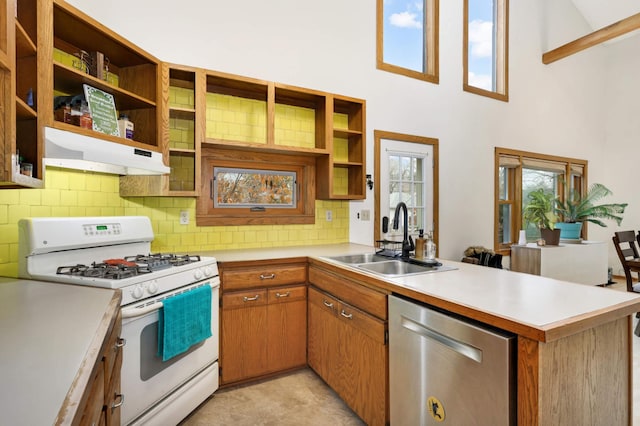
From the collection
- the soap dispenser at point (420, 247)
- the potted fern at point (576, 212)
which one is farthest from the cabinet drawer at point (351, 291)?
the potted fern at point (576, 212)

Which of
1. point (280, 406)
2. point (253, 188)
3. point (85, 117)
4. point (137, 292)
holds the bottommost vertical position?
point (280, 406)

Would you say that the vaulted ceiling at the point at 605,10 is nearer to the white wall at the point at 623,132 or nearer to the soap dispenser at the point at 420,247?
the white wall at the point at 623,132

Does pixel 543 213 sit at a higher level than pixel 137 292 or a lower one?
higher

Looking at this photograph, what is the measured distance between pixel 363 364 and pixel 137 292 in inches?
48.5

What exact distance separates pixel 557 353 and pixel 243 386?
2014 mm

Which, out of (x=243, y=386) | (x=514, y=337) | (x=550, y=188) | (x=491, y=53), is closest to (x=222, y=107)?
(x=243, y=386)

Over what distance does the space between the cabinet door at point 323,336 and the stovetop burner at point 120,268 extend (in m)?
0.91

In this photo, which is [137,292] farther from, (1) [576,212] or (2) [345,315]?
(1) [576,212]

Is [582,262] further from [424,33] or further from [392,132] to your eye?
[424,33]

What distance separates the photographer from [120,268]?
5.60ft

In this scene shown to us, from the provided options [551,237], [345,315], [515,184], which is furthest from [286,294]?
[515,184]

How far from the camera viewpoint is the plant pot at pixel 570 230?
4574 millimetres

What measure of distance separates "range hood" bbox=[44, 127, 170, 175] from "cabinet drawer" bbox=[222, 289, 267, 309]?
0.96 meters

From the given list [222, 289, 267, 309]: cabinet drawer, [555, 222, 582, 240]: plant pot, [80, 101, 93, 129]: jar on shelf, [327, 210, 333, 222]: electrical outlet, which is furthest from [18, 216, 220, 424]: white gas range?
[555, 222, 582, 240]: plant pot
